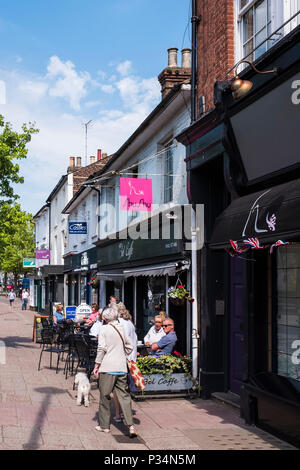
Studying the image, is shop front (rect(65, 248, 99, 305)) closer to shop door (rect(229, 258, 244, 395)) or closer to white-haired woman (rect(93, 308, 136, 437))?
shop door (rect(229, 258, 244, 395))

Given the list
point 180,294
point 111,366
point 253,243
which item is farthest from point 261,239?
point 180,294

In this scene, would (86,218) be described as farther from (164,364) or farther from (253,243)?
(253,243)

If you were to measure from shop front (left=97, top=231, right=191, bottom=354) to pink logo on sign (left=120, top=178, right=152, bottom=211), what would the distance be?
1027 mm

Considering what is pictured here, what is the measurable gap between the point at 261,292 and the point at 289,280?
0.51 meters

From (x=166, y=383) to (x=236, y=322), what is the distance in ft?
5.53

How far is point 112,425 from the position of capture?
7.85m

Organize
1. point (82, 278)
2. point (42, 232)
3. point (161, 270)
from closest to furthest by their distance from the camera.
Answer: point (161, 270) → point (82, 278) → point (42, 232)

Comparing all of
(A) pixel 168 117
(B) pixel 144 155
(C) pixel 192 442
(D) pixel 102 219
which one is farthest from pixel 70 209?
(C) pixel 192 442

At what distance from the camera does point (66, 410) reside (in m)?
8.66

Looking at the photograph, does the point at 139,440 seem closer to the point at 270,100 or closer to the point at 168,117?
the point at 270,100

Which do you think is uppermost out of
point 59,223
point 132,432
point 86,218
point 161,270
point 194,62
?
point 194,62

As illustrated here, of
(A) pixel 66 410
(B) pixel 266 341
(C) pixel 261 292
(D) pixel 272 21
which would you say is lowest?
(A) pixel 66 410

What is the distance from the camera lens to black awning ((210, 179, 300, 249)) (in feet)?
19.7

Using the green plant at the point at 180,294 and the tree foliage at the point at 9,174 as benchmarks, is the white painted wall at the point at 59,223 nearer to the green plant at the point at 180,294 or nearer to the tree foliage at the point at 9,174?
the tree foliage at the point at 9,174
